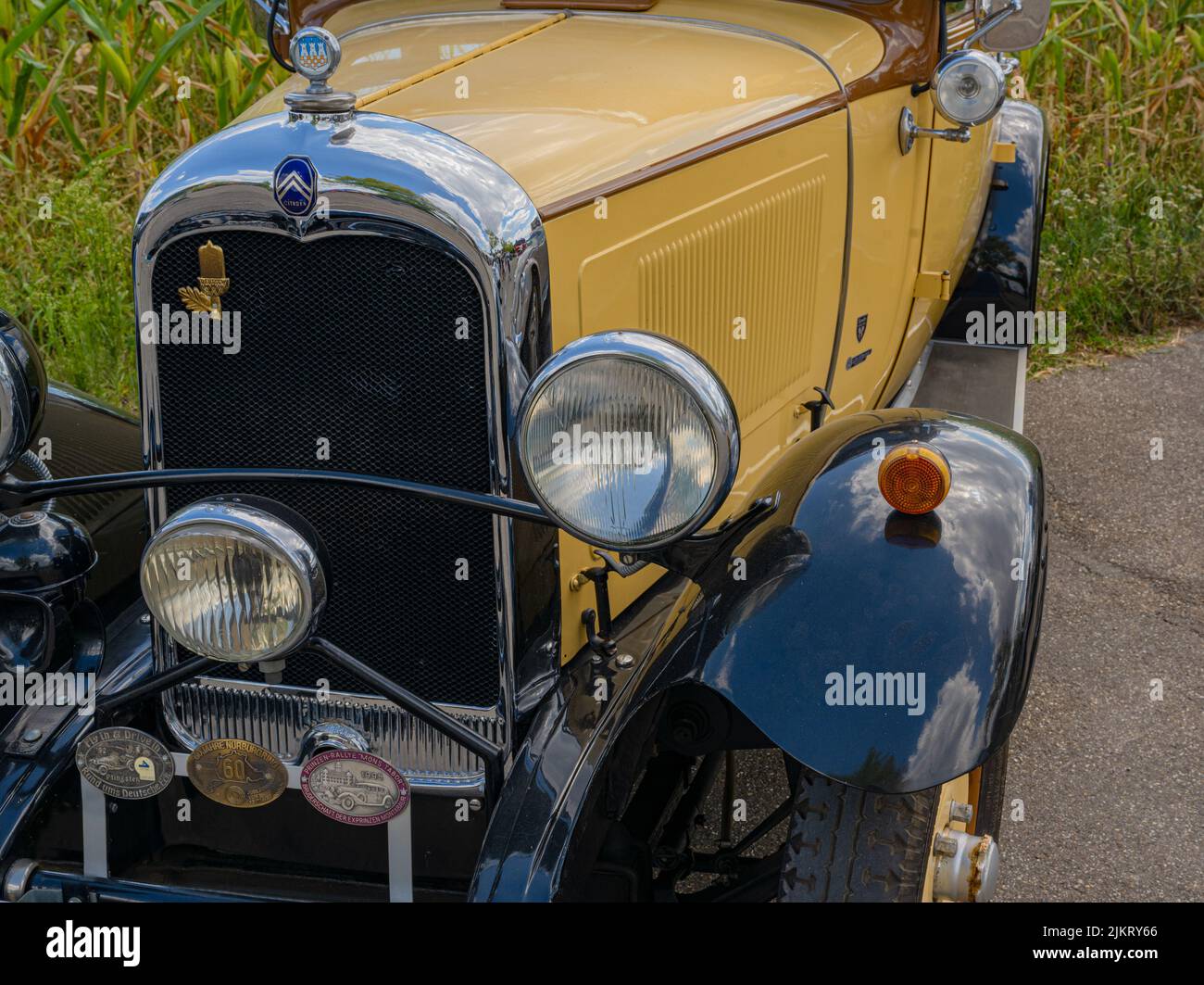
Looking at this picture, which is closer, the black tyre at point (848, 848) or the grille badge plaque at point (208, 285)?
the black tyre at point (848, 848)

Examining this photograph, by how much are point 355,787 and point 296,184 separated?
86cm

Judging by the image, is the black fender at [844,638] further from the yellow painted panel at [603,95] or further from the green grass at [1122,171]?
the green grass at [1122,171]

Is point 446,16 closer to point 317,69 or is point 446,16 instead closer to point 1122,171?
point 317,69

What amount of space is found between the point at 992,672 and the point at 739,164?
1.11 m

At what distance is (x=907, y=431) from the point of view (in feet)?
6.49

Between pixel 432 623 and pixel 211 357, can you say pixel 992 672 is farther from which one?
pixel 211 357

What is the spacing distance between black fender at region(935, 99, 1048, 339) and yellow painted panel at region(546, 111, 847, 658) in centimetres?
115

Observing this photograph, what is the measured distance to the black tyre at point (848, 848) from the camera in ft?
5.79

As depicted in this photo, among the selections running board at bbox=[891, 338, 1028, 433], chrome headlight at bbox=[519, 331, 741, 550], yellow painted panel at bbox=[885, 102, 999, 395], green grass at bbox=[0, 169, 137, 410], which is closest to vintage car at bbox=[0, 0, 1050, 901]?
chrome headlight at bbox=[519, 331, 741, 550]

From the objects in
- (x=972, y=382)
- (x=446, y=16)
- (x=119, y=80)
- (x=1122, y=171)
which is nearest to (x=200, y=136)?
(x=119, y=80)

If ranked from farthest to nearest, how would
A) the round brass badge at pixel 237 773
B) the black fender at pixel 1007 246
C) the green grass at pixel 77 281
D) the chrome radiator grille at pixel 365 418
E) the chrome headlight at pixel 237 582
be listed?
the green grass at pixel 77 281 → the black fender at pixel 1007 246 → the round brass badge at pixel 237 773 → the chrome radiator grille at pixel 365 418 → the chrome headlight at pixel 237 582

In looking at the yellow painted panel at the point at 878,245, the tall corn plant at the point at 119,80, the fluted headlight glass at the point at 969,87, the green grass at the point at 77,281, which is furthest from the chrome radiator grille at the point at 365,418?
the tall corn plant at the point at 119,80

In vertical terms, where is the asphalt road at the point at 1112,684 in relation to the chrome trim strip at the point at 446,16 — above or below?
below
